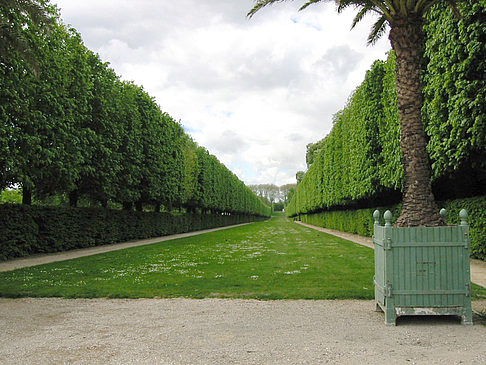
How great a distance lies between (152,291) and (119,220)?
1499 cm

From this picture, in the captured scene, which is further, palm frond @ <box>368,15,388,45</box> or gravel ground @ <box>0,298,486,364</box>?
palm frond @ <box>368,15,388,45</box>

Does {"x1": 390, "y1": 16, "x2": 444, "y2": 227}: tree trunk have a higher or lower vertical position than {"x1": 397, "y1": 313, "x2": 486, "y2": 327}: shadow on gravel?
higher

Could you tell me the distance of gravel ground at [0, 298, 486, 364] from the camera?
12.4ft

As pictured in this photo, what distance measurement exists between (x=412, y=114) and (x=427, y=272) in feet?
8.02

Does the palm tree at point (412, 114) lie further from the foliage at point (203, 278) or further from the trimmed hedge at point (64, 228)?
the trimmed hedge at point (64, 228)

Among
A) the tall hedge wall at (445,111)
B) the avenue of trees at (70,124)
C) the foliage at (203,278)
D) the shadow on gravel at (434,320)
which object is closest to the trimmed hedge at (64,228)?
the avenue of trees at (70,124)

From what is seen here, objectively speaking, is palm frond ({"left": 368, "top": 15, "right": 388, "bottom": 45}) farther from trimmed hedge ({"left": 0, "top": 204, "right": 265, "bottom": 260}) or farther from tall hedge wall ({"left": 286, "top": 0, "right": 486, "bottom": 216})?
trimmed hedge ({"left": 0, "top": 204, "right": 265, "bottom": 260})

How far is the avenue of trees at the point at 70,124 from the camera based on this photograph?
11.9 metres

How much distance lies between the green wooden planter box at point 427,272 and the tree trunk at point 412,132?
0.36 meters

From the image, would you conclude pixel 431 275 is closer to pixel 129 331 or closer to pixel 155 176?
pixel 129 331

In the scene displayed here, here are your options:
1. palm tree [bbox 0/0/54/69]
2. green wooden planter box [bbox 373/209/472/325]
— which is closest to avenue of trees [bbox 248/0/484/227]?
green wooden planter box [bbox 373/209/472/325]

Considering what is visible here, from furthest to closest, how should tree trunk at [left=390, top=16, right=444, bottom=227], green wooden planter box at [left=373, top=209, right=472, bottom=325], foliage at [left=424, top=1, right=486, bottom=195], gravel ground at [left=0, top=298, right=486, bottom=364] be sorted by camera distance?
foliage at [left=424, top=1, right=486, bottom=195] < tree trunk at [left=390, top=16, right=444, bottom=227] < green wooden planter box at [left=373, top=209, right=472, bottom=325] < gravel ground at [left=0, top=298, right=486, bottom=364]

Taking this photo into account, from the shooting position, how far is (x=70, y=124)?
49.1 feet

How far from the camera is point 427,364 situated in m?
3.54
